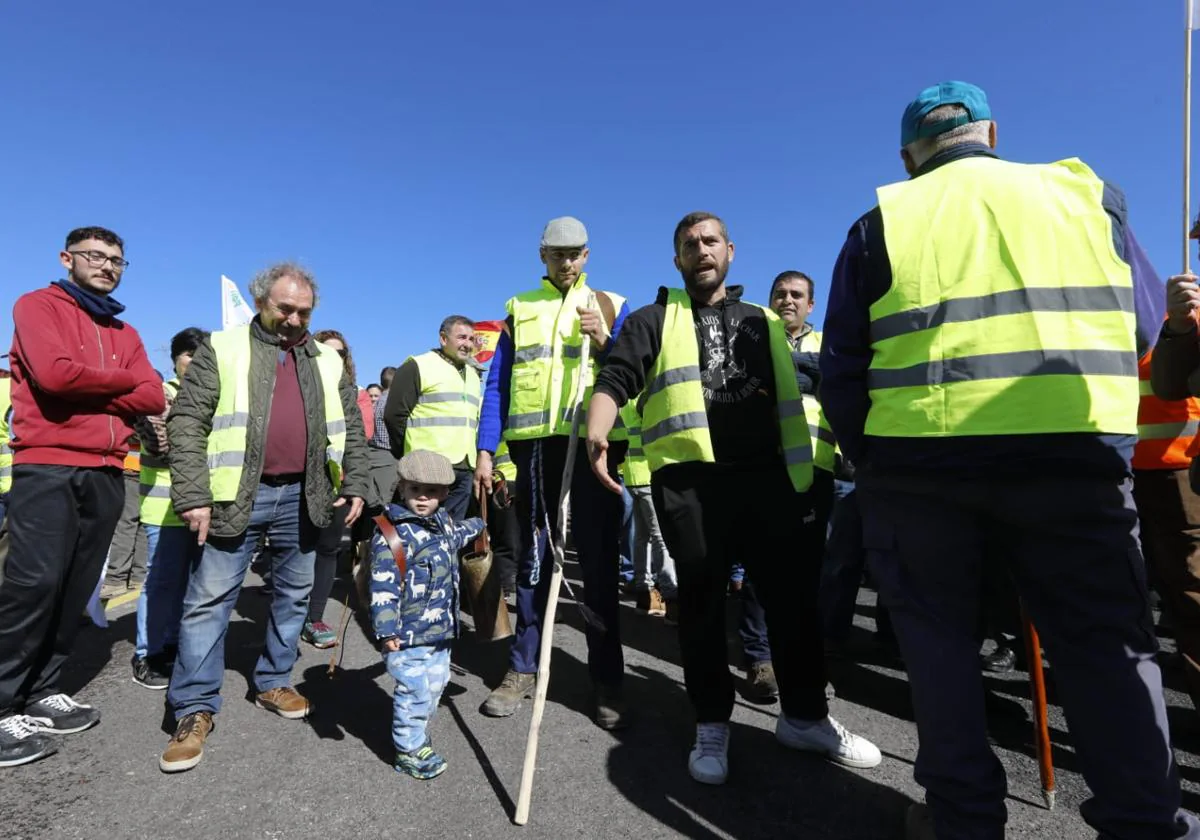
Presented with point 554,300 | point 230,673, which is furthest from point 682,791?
point 230,673

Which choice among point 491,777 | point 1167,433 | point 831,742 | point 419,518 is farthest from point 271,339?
Answer: point 1167,433

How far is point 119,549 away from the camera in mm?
6074

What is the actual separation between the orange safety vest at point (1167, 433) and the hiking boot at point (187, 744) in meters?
4.12

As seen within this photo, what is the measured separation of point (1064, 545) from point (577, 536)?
2018 millimetres

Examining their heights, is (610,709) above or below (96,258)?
below

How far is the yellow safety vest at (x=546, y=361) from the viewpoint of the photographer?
3.22m

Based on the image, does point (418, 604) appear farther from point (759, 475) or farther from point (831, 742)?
point (831, 742)

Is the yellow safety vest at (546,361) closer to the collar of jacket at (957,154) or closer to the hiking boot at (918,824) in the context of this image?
the collar of jacket at (957,154)

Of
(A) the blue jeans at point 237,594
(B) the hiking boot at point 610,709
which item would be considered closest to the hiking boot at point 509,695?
(B) the hiking boot at point 610,709

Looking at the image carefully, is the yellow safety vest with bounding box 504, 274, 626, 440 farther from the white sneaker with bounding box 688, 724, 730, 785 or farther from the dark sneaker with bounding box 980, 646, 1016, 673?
the dark sneaker with bounding box 980, 646, 1016, 673

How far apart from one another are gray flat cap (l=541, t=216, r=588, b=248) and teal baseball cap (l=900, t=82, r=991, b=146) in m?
1.75

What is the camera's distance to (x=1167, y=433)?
2.77 m

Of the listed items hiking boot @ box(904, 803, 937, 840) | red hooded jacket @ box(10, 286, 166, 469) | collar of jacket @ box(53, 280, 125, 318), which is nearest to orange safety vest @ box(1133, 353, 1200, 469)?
hiking boot @ box(904, 803, 937, 840)

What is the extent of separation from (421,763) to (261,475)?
150cm
